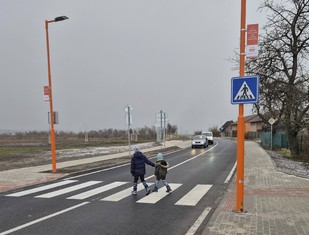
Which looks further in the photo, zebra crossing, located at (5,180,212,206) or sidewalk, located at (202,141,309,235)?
zebra crossing, located at (5,180,212,206)

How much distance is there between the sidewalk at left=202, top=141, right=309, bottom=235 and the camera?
5.63 meters

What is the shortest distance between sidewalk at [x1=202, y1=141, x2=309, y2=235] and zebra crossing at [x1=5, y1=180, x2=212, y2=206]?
94 cm

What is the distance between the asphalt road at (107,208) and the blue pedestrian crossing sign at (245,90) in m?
2.72

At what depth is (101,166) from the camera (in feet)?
54.8

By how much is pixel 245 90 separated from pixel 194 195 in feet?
12.8

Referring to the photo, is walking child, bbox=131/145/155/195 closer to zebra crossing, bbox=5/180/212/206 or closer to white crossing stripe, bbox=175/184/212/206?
zebra crossing, bbox=5/180/212/206

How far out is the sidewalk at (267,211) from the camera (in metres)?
5.63

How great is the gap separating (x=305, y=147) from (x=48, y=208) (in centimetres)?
2085

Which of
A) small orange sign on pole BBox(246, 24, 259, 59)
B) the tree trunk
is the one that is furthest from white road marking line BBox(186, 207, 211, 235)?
the tree trunk

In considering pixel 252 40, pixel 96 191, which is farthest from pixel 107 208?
pixel 252 40

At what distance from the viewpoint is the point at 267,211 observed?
687cm

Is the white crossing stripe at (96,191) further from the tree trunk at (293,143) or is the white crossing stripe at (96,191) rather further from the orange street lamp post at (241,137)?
the tree trunk at (293,143)

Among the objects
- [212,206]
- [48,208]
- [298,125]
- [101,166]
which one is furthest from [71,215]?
[298,125]

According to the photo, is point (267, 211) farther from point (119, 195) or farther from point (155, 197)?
point (119, 195)
